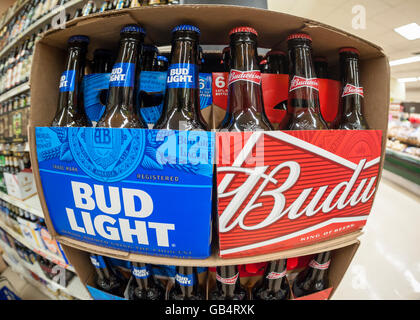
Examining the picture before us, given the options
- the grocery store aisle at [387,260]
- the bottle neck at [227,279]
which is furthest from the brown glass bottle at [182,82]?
the grocery store aisle at [387,260]

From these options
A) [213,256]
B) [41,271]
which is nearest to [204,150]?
[213,256]

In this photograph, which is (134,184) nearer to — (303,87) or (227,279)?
(227,279)

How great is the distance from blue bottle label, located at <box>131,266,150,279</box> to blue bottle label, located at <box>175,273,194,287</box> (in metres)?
0.11

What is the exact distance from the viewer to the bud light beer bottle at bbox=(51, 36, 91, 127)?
2.04 ft

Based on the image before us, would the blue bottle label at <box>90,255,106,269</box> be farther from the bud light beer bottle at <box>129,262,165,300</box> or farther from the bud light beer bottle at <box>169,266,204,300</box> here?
the bud light beer bottle at <box>169,266,204,300</box>

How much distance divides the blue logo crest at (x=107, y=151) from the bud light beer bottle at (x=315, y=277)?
0.71 meters

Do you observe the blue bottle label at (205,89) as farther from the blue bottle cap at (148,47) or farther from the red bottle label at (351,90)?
the red bottle label at (351,90)

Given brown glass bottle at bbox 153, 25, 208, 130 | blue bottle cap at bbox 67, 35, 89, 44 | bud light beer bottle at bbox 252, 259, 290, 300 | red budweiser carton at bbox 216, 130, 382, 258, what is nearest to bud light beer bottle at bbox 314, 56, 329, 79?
red budweiser carton at bbox 216, 130, 382, 258

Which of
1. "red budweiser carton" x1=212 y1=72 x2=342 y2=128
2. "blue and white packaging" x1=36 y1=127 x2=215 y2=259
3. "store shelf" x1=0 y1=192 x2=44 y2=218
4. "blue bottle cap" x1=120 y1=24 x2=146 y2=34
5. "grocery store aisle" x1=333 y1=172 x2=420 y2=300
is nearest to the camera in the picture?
"blue and white packaging" x1=36 y1=127 x2=215 y2=259

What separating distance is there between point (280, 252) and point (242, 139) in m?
0.33

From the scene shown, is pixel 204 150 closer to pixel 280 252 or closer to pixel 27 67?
pixel 280 252

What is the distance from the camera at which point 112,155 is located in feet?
1.58

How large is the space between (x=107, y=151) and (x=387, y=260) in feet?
7.62
